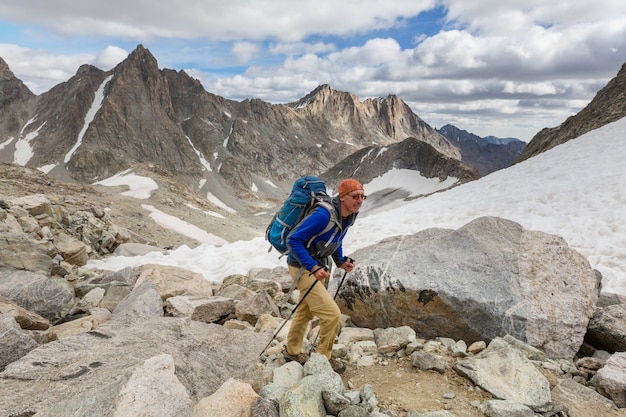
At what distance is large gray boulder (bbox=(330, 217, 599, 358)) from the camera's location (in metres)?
7.18

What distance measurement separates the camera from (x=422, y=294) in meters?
7.82

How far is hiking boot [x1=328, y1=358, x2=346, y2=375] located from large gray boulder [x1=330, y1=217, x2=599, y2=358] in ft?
6.98

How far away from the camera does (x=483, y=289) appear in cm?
767

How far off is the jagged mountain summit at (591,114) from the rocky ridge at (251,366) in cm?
3983

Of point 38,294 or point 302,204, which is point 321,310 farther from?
point 38,294

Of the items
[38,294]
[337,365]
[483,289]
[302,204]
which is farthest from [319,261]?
[38,294]

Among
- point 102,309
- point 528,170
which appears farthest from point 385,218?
point 102,309

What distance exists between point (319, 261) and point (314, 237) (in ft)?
1.58

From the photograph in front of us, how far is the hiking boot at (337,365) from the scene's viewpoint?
19.6 ft

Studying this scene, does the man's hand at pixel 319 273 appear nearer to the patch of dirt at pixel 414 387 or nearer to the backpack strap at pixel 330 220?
the backpack strap at pixel 330 220

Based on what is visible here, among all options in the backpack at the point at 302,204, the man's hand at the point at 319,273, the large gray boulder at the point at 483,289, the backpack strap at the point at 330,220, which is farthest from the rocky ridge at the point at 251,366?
the backpack at the point at 302,204

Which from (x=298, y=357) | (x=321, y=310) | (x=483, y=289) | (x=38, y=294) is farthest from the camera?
(x=38, y=294)

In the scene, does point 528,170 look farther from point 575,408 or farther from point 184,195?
point 184,195

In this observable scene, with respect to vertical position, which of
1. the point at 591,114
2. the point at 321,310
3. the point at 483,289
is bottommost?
the point at 483,289
